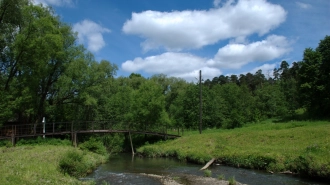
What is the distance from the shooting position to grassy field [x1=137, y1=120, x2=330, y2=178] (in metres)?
17.6

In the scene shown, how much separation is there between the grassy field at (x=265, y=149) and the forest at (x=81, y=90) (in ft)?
29.2

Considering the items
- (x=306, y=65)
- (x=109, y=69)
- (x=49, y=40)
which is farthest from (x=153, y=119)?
(x=306, y=65)

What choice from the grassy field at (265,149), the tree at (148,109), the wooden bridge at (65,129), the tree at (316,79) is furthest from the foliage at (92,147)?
the tree at (316,79)

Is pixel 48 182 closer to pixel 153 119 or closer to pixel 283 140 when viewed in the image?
pixel 283 140

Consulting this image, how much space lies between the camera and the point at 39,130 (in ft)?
113

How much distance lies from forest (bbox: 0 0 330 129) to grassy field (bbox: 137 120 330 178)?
890 centimetres

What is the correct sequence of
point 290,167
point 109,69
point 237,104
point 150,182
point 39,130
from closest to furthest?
point 150,182 → point 290,167 → point 39,130 → point 109,69 → point 237,104

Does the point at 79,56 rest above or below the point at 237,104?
above

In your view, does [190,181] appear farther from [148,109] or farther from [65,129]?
[65,129]

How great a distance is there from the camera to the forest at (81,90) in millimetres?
28438

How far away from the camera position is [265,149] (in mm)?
22719

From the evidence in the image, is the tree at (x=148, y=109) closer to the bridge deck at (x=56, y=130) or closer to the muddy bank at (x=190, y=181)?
the bridge deck at (x=56, y=130)

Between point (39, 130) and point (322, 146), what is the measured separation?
30612mm

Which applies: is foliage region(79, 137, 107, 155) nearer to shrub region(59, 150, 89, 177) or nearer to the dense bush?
the dense bush
